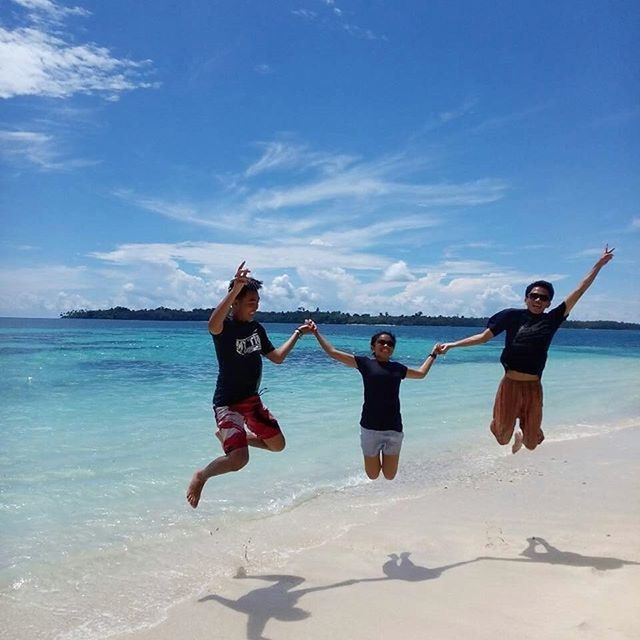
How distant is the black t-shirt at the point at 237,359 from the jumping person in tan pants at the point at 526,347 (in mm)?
2428

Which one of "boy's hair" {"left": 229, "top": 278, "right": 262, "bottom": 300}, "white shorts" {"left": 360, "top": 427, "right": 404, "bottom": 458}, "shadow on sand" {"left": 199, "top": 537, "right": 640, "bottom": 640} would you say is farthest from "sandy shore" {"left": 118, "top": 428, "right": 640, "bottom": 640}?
"boy's hair" {"left": 229, "top": 278, "right": 262, "bottom": 300}

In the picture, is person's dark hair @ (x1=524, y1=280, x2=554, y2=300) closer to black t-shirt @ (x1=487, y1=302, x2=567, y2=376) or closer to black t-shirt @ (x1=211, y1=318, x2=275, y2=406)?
black t-shirt @ (x1=487, y1=302, x2=567, y2=376)

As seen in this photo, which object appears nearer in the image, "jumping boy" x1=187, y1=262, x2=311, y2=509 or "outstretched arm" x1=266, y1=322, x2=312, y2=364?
"jumping boy" x1=187, y1=262, x2=311, y2=509

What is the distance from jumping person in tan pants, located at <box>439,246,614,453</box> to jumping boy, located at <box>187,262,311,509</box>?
2.42m

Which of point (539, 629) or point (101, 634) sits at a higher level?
point (539, 629)

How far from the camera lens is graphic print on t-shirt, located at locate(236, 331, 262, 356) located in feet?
19.1

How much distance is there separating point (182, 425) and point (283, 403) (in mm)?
4553

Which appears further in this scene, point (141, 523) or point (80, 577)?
point (141, 523)

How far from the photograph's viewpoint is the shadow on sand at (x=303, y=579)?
16.5ft

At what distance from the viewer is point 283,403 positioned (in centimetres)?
1831

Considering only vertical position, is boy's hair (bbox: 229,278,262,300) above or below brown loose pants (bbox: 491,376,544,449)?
above

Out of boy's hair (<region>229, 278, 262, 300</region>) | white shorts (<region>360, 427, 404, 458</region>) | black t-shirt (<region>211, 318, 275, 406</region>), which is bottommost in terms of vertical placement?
white shorts (<region>360, 427, 404, 458</region>)

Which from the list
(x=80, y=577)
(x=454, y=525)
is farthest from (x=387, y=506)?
(x=80, y=577)

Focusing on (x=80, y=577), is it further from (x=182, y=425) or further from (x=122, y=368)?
(x=122, y=368)
